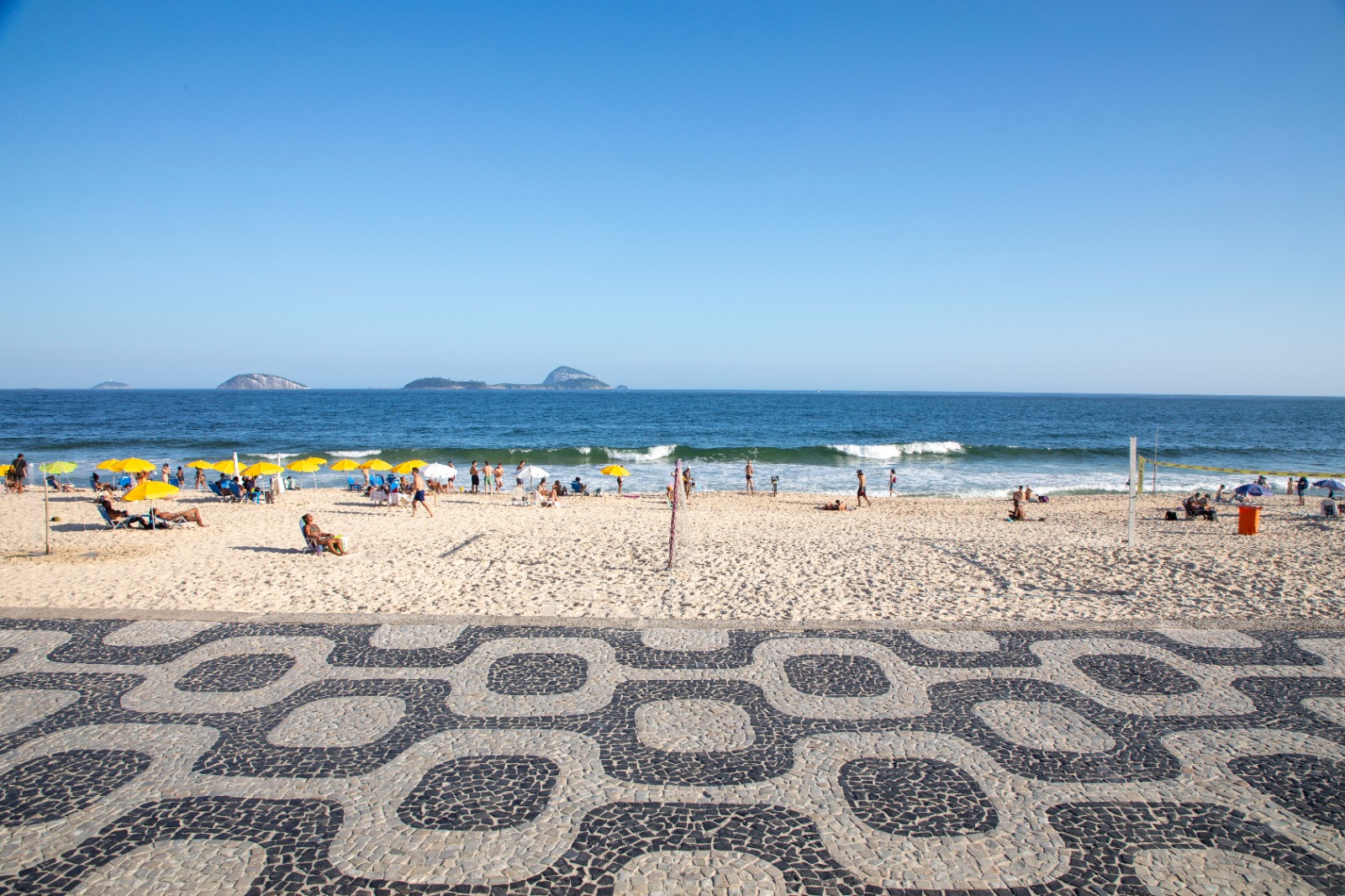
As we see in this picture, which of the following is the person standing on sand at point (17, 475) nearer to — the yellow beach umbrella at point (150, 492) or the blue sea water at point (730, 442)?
the blue sea water at point (730, 442)

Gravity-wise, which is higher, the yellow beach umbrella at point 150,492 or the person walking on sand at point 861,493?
the yellow beach umbrella at point 150,492

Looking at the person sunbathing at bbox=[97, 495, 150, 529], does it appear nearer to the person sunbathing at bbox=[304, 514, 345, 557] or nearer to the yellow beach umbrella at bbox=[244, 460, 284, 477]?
the yellow beach umbrella at bbox=[244, 460, 284, 477]

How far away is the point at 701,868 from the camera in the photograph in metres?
4.73

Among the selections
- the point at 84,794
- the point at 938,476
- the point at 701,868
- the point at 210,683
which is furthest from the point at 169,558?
the point at 938,476

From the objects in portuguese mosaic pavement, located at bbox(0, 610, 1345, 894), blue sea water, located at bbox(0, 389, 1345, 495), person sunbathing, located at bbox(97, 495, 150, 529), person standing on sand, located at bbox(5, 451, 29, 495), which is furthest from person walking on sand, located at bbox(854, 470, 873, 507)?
person standing on sand, located at bbox(5, 451, 29, 495)

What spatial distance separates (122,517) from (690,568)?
47.6ft

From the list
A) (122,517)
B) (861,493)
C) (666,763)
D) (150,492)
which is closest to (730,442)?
(861,493)

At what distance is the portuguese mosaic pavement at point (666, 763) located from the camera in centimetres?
475

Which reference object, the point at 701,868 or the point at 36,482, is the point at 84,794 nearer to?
the point at 701,868

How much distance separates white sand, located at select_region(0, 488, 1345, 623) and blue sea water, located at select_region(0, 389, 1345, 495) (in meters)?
12.6

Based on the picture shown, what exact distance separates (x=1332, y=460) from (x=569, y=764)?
55373mm

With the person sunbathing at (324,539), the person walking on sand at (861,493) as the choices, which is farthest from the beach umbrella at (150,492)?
the person walking on sand at (861,493)

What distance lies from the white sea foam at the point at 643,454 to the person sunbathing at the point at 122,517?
28590 millimetres

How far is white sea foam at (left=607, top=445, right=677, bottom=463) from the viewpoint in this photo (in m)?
44.9
